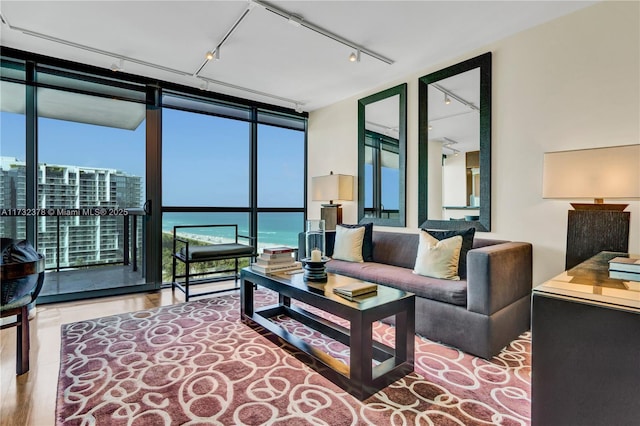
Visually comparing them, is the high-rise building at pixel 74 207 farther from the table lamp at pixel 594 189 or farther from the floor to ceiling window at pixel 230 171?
the table lamp at pixel 594 189

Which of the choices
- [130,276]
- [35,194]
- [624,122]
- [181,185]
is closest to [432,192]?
[624,122]

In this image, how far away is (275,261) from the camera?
2629 mm

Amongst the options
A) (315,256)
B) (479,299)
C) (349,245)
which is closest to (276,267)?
(315,256)

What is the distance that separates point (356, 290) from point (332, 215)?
101 inches

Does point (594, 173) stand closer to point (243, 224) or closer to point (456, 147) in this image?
point (456, 147)

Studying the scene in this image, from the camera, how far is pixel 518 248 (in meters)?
2.53

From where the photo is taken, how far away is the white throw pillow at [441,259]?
2.62m

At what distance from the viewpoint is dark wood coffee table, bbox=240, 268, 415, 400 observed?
Answer: 171 cm

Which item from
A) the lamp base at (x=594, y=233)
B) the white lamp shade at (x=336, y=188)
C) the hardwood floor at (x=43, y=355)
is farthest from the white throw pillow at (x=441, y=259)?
the hardwood floor at (x=43, y=355)

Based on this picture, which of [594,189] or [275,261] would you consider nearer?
[594,189]

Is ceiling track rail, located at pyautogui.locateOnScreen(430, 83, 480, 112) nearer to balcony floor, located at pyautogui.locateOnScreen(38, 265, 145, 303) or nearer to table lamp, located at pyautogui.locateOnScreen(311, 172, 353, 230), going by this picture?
table lamp, located at pyautogui.locateOnScreen(311, 172, 353, 230)

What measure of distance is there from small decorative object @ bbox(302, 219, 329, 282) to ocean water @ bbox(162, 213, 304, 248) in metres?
2.03

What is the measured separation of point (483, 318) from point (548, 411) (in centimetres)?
116

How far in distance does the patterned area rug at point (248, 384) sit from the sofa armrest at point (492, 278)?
0.36 m
